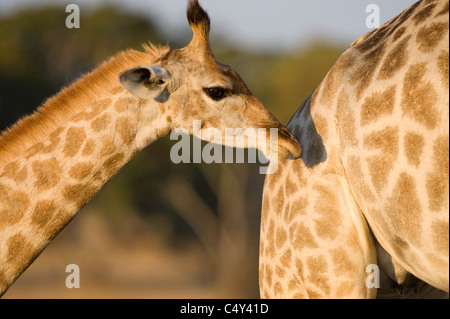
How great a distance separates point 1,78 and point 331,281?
18644 millimetres

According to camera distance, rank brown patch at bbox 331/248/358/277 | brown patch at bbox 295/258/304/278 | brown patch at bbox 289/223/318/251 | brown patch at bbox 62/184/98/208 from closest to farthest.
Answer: brown patch at bbox 331/248/358/277 < brown patch at bbox 289/223/318/251 < brown patch at bbox 295/258/304/278 < brown patch at bbox 62/184/98/208

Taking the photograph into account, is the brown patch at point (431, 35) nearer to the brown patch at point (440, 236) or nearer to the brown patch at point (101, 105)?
the brown patch at point (440, 236)

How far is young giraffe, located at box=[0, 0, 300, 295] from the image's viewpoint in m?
4.12

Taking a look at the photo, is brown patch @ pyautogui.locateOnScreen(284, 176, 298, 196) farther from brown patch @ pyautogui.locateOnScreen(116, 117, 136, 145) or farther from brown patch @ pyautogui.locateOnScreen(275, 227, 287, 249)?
brown patch @ pyautogui.locateOnScreen(116, 117, 136, 145)

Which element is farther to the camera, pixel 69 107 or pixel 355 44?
pixel 69 107

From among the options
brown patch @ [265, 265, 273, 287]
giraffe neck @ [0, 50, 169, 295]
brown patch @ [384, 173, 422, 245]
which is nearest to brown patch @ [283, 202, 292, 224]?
brown patch @ [265, 265, 273, 287]

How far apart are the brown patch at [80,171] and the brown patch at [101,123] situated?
0.27 metres

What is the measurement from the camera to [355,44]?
3900 mm

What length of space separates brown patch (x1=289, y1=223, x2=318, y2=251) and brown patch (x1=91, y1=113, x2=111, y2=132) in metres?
1.47

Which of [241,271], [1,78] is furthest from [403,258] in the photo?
[1,78]

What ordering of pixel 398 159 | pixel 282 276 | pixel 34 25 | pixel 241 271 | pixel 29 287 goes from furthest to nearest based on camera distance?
1. pixel 34 25
2. pixel 29 287
3. pixel 241 271
4. pixel 282 276
5. pixel 398 159

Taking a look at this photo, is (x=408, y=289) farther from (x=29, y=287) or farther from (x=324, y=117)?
(x=29, y=287)

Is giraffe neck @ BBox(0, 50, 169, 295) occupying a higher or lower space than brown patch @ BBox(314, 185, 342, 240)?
higher

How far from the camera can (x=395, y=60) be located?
10.8 feet
